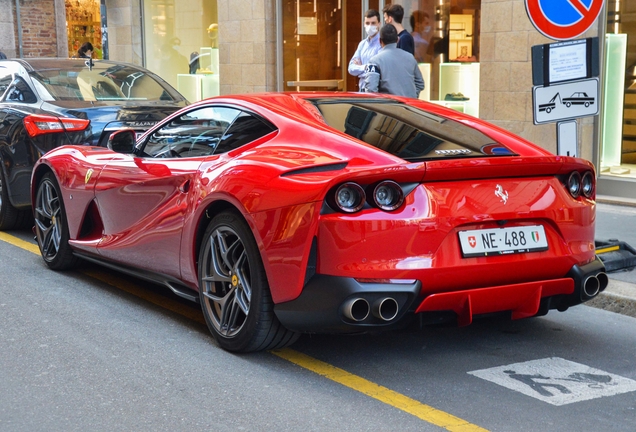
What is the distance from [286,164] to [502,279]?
3.89ft

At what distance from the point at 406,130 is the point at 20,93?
5.53 meters

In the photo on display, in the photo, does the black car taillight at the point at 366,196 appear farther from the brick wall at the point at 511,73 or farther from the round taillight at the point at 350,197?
the brick wall at the point at 511,73

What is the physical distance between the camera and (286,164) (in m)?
4.72

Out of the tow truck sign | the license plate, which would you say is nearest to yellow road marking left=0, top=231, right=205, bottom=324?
the license plate

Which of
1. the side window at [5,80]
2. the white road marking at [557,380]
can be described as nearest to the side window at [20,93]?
the side window at [5,80]

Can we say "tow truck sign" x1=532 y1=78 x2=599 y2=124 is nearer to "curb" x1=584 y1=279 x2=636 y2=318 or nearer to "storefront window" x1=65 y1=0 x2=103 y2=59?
"curb" x1=584 y1=279 x2=636 y2=318

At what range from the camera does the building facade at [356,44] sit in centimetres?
1085

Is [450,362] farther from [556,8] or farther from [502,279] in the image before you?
[556,8]

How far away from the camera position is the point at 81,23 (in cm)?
2753

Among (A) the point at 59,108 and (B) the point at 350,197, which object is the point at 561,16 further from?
(A) the point at 59,108

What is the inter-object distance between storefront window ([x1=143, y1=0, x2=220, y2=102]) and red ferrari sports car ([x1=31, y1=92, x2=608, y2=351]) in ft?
39.0

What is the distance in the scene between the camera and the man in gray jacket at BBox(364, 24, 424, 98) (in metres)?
9.65

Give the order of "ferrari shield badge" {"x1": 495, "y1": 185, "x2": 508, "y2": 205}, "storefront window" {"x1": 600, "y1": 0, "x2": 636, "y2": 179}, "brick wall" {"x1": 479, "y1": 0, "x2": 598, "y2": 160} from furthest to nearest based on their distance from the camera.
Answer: "brick wall" {"x1": 479, "y1": 0, "x2": 598, "y2": 160} < "storefront window" {"x1": 600, "y1": 0, "x2": 636, "y2": 179} < "ferrari shield badge" {"x1": 495, "y1": 185, "x2": 508, "y2": 205}

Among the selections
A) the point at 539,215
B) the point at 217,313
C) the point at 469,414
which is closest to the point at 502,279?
the point at 539,215
